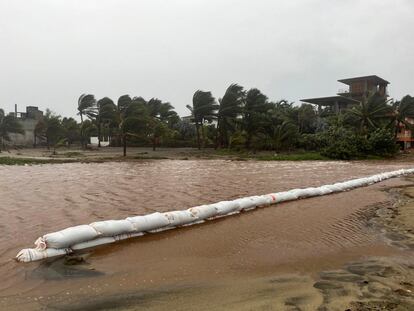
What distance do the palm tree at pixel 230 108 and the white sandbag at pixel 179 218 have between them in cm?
3087

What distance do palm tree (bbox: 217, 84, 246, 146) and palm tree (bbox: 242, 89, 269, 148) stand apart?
0.70m

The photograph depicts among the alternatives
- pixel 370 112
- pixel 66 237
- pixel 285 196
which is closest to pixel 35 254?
pixel 66 237

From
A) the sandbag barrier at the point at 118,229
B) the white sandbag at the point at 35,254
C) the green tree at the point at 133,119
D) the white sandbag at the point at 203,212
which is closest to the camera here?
the white sandbag at the point at 35,254

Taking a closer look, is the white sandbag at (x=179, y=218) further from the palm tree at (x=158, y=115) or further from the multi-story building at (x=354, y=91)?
the multi-story building at (x=354, y=91)

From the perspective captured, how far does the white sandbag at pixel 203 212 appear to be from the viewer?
7.18 meters

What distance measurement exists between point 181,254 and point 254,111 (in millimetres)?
33613

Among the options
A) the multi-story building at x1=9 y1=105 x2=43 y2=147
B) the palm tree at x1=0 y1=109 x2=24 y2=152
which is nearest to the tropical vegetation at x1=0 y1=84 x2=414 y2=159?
the palm tree at x1=0 y1=109 x2=24 y2=152

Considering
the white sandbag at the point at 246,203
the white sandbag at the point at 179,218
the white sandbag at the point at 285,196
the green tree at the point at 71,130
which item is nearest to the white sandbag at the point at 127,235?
the white sandbag at the point at 179,218

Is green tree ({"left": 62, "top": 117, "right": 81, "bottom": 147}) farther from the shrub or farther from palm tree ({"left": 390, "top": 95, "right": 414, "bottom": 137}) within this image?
palm tree ({"left": 390, "top": 95, "right": 414, "bottom": 137})

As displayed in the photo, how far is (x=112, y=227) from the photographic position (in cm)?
577

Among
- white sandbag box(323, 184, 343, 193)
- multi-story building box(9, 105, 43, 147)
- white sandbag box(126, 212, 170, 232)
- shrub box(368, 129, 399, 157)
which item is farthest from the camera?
multi-story building box(9, 105, 43, 147)

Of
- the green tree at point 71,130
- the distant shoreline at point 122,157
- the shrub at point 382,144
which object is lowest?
the distant shoreline at point 122,157

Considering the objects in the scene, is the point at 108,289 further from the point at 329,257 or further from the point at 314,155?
the point at 314,155

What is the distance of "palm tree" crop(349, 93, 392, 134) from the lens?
36219 mm
